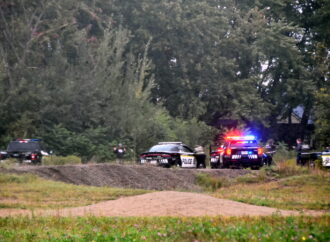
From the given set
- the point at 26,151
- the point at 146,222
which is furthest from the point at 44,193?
the point at 26,151

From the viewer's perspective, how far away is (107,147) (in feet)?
147

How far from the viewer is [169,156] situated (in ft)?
112

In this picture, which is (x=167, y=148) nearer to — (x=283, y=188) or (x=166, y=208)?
(x=283, y=188)

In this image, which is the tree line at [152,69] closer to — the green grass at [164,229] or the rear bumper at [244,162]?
the rear bumper at [244,162]

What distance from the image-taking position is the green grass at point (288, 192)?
71.2ft

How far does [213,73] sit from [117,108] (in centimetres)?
1428

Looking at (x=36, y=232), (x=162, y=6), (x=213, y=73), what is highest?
(x=162, y=6)

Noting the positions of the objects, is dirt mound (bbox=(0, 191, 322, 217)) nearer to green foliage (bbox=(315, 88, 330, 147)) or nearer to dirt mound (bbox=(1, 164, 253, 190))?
dirt mound (bbox=(1, 164, 253, 190))

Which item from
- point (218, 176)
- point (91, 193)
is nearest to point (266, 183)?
point (218, 176)

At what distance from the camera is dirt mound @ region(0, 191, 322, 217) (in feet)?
58.7

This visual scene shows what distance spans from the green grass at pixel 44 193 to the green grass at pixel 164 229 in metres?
4.91

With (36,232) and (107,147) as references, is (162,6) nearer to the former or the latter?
(107,147)

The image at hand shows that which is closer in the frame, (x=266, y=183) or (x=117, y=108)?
(x=266, y=183)

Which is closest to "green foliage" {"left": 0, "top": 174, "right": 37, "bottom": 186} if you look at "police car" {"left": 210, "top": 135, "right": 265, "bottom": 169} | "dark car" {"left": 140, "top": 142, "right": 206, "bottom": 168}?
"dark car" {"left": 140, "top": 142, "right": 206, "bottom": 168}
